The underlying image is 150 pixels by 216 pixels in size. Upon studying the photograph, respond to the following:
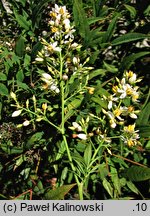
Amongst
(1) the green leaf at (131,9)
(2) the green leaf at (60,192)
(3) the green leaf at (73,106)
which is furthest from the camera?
(1) the green leaf at (131,9)

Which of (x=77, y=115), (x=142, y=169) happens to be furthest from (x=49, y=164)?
(x=142, y=169)

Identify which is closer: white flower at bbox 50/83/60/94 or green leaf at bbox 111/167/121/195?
white flower at bbox 50/83/60/94

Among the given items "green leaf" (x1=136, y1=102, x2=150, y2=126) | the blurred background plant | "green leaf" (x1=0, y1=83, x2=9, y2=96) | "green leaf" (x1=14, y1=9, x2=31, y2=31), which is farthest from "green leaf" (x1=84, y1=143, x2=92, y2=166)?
"green leaf" (x1=14, y1=9, x2=31, y2=31)

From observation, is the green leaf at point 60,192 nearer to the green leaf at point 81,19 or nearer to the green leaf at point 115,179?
the green leaf at point 115,179

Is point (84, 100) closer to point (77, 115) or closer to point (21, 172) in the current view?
point (77, 115)

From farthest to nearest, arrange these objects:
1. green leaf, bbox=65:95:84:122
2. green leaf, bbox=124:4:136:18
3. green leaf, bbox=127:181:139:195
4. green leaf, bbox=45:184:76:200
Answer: green leaf, bbox=124:4:136:18
green leaf, bbox=127:181:139:195
green leaf, bbox=65:95:84:122
green leaf, bbox=45:184:76:200

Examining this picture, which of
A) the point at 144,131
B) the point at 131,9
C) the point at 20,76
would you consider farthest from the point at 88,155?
the point at 131,9

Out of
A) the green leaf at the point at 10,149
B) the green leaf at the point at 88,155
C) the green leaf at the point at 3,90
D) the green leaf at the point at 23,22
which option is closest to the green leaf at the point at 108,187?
the green leaf at the point at 88,155

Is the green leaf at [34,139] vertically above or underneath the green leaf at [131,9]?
underneath

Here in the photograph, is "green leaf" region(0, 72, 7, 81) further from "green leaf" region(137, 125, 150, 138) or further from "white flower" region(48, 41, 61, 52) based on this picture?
"green leaf" region(137, 125, 150, 138)
